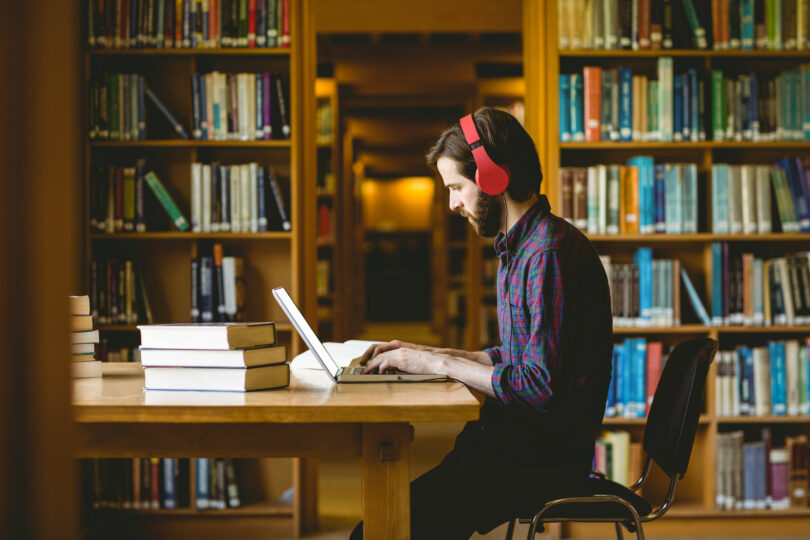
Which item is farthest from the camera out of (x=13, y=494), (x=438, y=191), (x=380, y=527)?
(x=438, y=191)

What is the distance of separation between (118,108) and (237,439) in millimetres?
2089

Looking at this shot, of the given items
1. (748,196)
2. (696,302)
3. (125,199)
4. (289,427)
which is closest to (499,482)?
(289,427)

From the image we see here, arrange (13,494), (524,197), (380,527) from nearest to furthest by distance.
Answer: (13,494) < (380,527) < (524,197)

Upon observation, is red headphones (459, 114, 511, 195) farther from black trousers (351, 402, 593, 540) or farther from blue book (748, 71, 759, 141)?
blue book (748, 71, 759, 141)

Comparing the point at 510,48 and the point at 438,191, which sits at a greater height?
the point at 510,48

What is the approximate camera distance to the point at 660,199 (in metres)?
2.98

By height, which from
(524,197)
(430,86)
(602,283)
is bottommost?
(602,283)

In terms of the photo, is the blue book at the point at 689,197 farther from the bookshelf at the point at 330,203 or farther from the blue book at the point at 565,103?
the bookshelf at the point at 330,203

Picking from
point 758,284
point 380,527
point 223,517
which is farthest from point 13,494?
point 758,284

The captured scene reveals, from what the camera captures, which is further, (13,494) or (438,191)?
(438,191)

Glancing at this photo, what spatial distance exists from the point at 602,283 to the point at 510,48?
4255mm

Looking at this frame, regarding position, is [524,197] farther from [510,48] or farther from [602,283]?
[510,48]

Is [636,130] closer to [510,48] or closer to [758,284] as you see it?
[758,284]

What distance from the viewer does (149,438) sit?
53.6 inches
